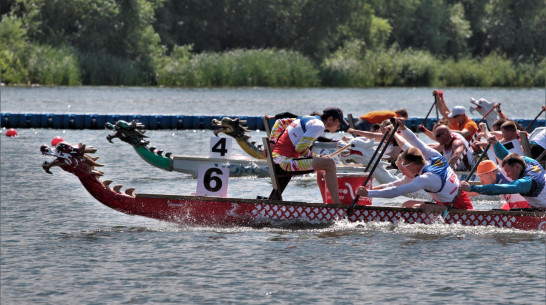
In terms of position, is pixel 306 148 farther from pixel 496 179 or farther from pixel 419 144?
pixel 496 179

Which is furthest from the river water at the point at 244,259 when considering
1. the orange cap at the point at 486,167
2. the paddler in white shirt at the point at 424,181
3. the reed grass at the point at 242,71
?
the reed grass at the point at 242,71

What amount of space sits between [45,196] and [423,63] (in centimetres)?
4747

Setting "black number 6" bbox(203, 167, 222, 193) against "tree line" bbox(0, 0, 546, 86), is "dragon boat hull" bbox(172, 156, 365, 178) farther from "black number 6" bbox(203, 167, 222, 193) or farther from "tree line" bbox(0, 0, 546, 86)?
"tree line" bbox(0, 0, 546, 86)

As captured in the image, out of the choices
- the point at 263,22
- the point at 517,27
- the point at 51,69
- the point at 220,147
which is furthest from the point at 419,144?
the point at 517,27

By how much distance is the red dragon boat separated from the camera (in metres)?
13.6

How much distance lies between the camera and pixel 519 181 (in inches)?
516

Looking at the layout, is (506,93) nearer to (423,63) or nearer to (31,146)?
(423,63)

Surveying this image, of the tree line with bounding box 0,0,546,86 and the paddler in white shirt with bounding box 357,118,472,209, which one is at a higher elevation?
the tree line with bounding box 0,0,546,86

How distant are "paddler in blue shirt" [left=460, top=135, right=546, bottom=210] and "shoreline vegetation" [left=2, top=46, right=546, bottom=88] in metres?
42.8

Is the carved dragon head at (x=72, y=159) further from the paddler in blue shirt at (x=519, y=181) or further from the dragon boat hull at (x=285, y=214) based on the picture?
the paddler in blue shirt at (x=519, y=181)

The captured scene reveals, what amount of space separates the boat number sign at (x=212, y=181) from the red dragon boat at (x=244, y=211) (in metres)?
0.18

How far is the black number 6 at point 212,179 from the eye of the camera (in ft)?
46.4

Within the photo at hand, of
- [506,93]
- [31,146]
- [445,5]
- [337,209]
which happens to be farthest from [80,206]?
[445,5]

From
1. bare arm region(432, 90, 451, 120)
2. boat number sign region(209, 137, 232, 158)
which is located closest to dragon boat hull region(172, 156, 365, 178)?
boat number sign region(209, 137, 232, 158)
